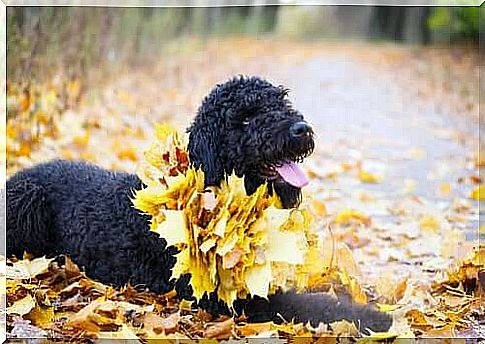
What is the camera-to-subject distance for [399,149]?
3.30m

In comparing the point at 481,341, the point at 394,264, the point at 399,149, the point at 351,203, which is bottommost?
the point at 481,341

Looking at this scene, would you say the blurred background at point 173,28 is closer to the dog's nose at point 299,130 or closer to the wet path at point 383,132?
the wet path at point 383,132

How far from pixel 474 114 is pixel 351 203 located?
1.97 ft

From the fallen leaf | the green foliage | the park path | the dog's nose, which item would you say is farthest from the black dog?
the green foliage

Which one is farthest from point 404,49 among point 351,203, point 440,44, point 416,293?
point 416,293

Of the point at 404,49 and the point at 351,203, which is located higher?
the point at 404,49

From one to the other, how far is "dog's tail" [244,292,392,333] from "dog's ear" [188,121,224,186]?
30cm

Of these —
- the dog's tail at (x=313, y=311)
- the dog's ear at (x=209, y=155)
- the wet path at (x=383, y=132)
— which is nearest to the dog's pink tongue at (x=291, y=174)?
the dog's ear at (x=209, y=155)

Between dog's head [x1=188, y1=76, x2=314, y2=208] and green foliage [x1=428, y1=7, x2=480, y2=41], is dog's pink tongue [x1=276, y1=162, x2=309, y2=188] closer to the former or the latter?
dog's head [x1=188, y1=76, x2=314, y2=208]

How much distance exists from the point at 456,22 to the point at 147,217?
4.22ft

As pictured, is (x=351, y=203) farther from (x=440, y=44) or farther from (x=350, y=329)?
(x=350, y=329)

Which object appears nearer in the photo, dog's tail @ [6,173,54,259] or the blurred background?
dog's tail @ [6,173,54,259]

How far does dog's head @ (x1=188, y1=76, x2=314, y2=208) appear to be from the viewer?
5.75ft

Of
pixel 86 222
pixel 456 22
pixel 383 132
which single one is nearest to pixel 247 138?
pixel 86 222
